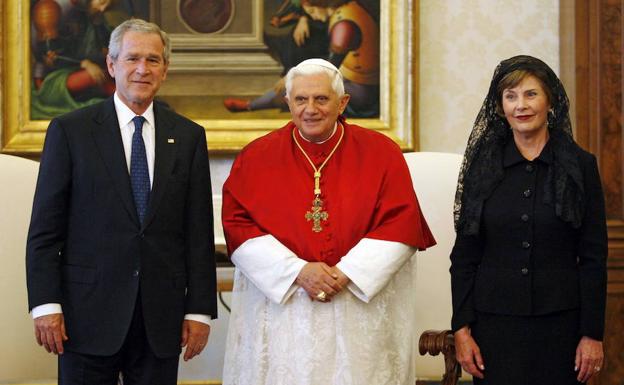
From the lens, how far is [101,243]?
3.12 meters

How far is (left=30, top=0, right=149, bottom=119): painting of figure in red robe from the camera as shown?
218 inches

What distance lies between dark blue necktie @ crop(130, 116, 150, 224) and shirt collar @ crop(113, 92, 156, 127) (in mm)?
47

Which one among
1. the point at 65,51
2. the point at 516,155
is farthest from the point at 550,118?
the point at 65,51

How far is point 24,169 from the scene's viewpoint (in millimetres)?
4469

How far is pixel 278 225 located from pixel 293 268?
20cm

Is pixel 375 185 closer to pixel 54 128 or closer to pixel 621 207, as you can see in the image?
pixel 54 128

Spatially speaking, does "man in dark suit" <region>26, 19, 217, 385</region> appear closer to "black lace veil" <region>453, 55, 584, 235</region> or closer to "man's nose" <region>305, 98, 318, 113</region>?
"man's nose" <region>305, 98, 318, 113</region>

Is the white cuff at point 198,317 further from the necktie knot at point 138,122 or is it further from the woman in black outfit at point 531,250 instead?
the woman in black outfit at point 531,250

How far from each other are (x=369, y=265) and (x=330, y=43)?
257 cm

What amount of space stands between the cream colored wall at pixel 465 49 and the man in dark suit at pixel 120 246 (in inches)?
112

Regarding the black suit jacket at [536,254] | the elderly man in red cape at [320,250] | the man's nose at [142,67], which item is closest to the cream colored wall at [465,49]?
the elderly man in red cape at [320,250]

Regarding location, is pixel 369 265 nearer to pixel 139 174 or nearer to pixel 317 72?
pixel 317 72

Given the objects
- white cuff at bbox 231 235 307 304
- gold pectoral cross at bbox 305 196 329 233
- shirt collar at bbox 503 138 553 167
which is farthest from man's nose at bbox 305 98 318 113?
shirt collar at bbox 503 138 553 167

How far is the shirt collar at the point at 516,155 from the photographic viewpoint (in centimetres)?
319
